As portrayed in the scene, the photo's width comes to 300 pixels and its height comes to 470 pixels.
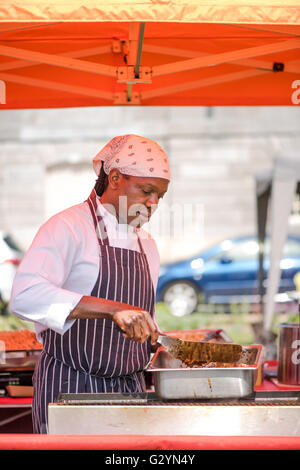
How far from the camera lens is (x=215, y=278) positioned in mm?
8547

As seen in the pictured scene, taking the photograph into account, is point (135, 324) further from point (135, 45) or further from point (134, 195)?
point (135, 45)

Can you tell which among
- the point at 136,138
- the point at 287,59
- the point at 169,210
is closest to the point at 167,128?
the point at 169,210

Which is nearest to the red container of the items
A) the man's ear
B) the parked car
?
the man's ear

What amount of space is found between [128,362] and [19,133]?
8.75 m

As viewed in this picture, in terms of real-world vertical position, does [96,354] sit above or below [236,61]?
below

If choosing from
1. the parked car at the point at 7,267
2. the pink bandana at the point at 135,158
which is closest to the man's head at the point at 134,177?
the pink bandana at the point at 135,158

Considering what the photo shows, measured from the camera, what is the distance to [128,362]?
2.05 metres

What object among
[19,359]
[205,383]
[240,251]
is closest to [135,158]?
[205,383]

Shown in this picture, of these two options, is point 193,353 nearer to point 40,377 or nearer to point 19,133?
point 40,377

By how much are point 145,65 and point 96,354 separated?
1421 mm

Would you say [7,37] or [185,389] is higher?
[7,37]

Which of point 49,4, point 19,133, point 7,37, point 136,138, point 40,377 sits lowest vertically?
point 40,377

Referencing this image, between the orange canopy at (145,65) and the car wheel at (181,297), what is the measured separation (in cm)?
562

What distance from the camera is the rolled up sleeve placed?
1735 millimetres
